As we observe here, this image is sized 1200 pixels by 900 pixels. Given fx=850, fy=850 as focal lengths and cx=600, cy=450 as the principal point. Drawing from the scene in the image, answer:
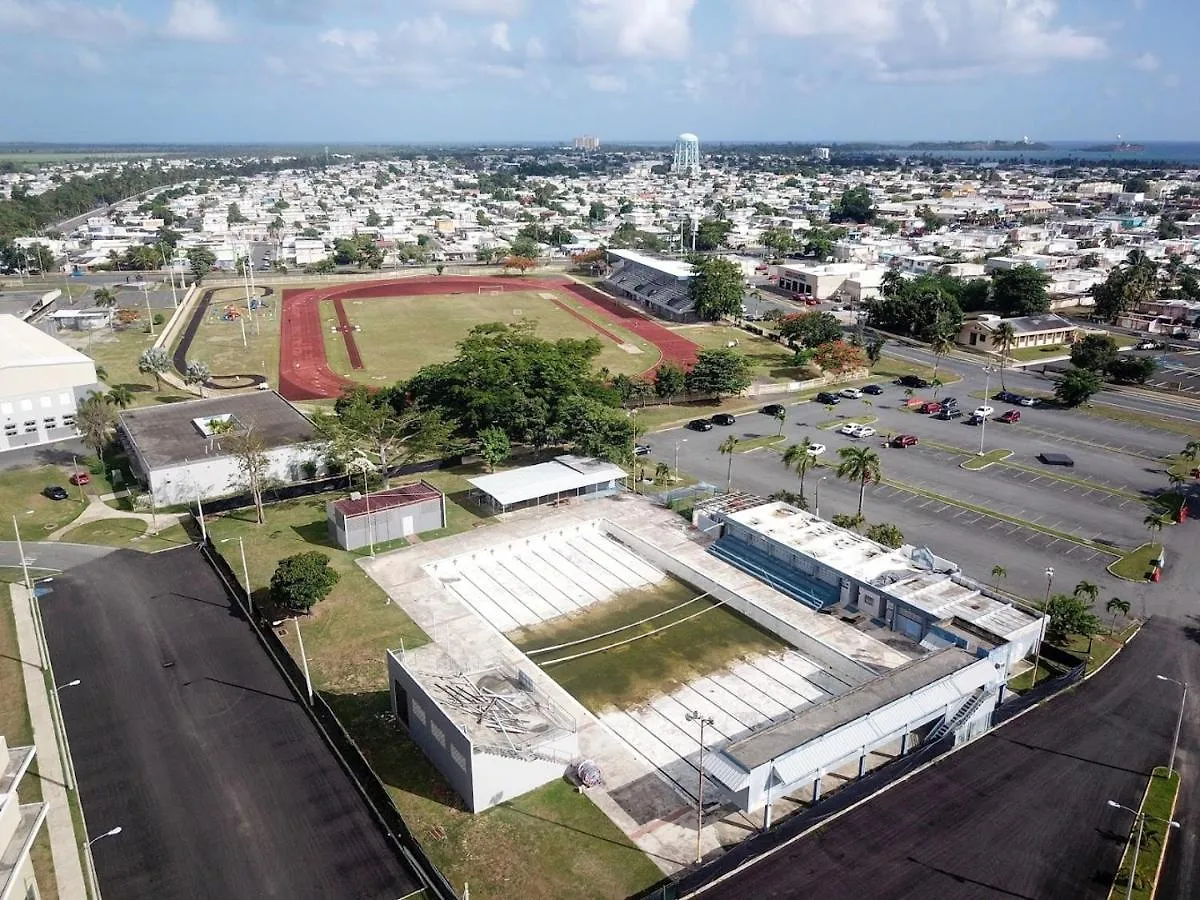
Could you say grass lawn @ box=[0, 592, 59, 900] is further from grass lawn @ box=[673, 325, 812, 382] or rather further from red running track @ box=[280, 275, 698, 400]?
grass lawn @ box=[673, 325, 812, 382]

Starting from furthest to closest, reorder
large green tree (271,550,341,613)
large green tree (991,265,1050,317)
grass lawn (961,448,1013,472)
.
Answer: large green tree (991,265,1050,317), grass lawn (961,448,1013,472), large green tree (271,550,341,613)

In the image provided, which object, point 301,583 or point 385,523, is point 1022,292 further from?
point 301,583

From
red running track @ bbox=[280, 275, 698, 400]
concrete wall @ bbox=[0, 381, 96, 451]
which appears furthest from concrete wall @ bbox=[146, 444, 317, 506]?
red running track @ bbox=[280, 275, 698, 400]

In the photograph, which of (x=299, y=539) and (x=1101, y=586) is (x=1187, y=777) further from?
(x=299, y=539)

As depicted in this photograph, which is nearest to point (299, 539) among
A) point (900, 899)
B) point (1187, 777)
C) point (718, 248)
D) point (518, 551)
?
point (518, 551)

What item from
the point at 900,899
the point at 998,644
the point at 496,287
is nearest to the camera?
the point at 900,899

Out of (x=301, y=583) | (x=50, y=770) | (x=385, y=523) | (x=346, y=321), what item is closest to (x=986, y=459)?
(x=385, y=523)
